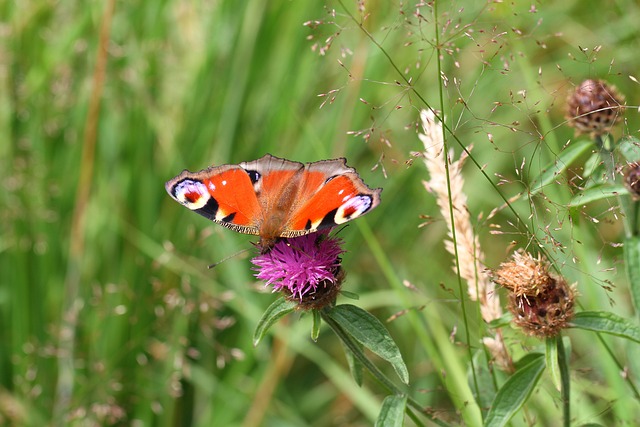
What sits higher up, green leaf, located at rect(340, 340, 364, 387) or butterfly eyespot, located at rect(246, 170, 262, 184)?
butterfly eyespot, located at rect(246, 170, 262, 184)

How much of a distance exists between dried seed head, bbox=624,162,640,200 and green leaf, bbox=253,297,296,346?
0.68 metres

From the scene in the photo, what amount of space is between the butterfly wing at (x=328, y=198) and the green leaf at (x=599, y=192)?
38 cm

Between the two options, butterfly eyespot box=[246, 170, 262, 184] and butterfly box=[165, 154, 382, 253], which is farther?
butterfly eyespot box=[246, 170, 262, 184]

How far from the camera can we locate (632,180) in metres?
1.46

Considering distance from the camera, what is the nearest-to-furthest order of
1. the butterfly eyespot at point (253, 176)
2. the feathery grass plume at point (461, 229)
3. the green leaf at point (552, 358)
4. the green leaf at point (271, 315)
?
the green leaf at point (552, 358) < the green leaf at point (271, 315) < the feathery grass plume at point (461, 229) < the butterfly eyespot at point (253, 176)

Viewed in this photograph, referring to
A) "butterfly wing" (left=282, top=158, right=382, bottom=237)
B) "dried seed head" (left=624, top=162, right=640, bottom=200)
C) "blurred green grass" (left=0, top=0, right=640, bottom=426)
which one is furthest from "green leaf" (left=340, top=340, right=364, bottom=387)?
"blurred green grass" (left=0, top=0, right=640, bottom=426)

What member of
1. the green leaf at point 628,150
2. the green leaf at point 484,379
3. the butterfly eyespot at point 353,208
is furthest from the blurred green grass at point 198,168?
the butterfly eyespot at point 353,208

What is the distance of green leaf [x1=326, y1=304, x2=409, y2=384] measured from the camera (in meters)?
1.26

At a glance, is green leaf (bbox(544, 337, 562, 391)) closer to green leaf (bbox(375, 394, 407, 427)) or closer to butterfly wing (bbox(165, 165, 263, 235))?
green leaf (bbox(375, 394, 407, 427))

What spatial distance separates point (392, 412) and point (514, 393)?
0.69ft

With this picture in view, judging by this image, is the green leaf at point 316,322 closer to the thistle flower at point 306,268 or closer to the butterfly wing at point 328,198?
the thistle flower at point 306,268

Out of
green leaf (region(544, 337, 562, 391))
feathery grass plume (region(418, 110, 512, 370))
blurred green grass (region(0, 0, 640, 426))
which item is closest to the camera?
green leaf (region(544, 337, 562, 391))

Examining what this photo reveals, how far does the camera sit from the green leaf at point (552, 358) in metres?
1.21

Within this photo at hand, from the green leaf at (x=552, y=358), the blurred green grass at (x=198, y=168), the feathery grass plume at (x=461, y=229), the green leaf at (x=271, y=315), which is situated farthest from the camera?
the blurred green grass at (x=198, y=168)
